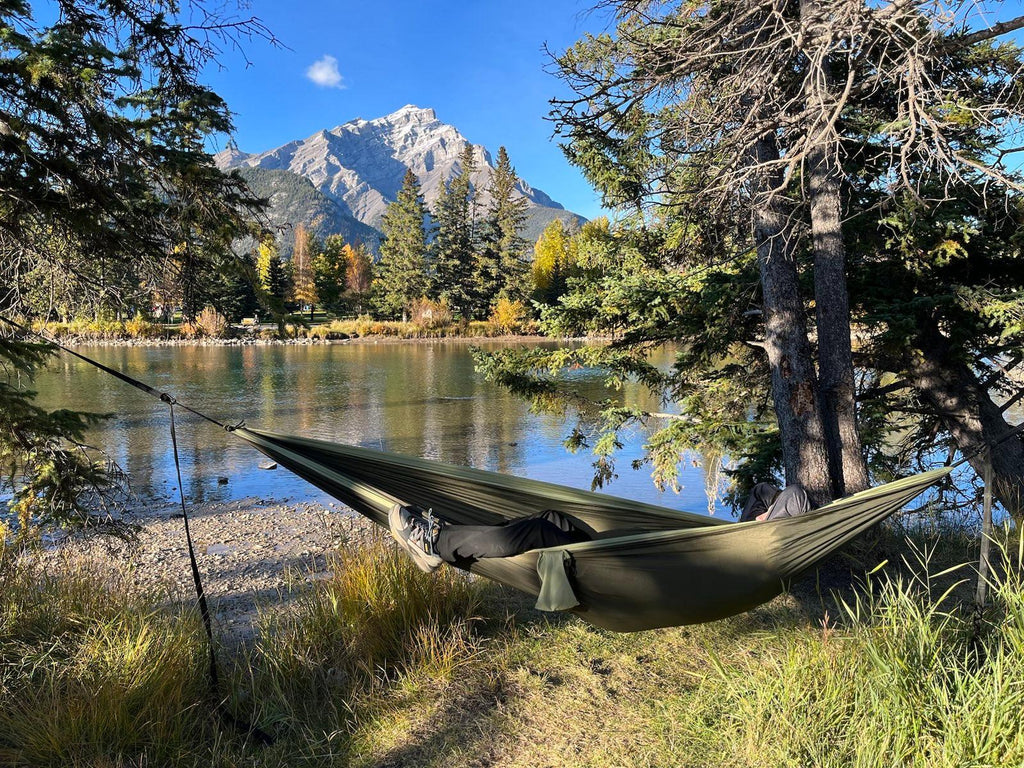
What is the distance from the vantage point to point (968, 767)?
1311mm

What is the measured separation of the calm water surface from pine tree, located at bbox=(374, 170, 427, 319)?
1333 cm

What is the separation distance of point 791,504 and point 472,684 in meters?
1.33

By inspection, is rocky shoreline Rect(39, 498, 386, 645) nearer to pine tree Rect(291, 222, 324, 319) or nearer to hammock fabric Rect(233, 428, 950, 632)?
hammock fabric Rect(233, 428, 950, 632)

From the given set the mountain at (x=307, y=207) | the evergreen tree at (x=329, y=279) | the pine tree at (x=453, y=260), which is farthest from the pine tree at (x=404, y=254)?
the mountain at (x=307, y=207)

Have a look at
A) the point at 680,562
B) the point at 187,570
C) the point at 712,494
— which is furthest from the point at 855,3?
the point at 712,494

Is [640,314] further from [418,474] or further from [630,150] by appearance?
[418,474]

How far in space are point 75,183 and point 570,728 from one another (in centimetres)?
260

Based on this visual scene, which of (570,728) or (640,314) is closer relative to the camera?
(570,728)

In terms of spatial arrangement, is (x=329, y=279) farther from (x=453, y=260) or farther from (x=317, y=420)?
(x=317, y=420)

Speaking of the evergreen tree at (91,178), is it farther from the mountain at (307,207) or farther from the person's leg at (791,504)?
the mountain at (307,207)

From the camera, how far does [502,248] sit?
109 feet

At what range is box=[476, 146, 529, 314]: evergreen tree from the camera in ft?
107

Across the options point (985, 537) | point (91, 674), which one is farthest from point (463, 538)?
point (985, 537)

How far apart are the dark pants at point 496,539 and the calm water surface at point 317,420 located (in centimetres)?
305
